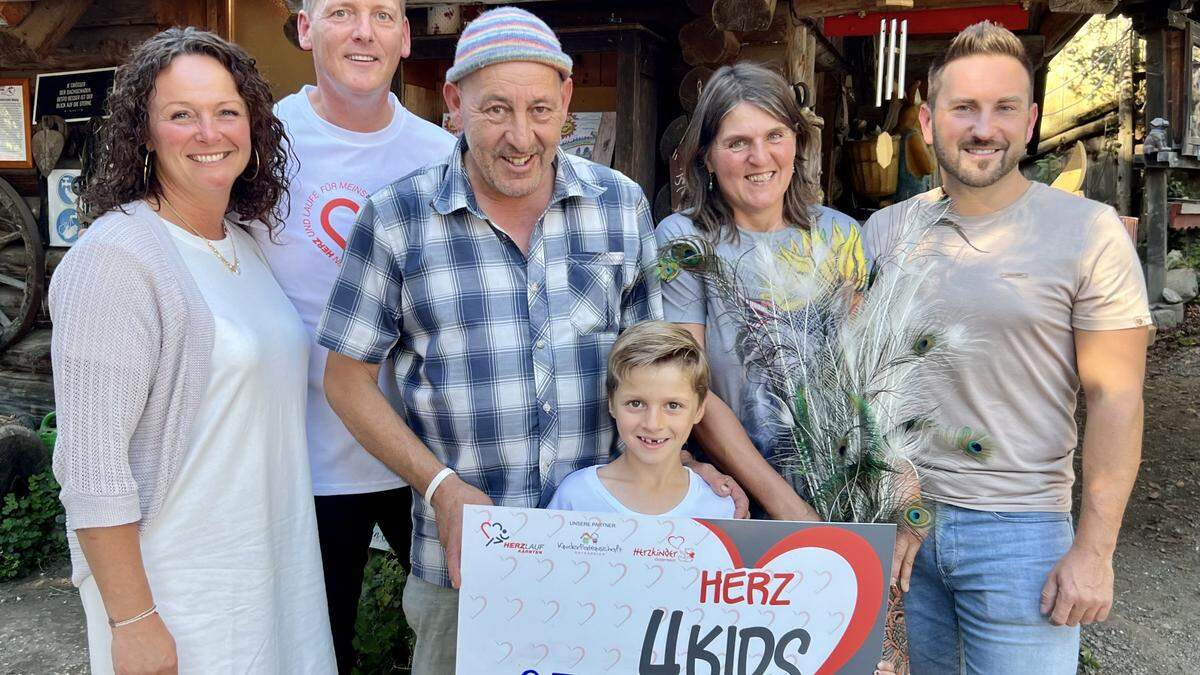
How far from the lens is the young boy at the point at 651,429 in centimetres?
197

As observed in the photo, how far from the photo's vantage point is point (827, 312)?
2012 mm

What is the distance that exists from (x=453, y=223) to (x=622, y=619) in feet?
3.08

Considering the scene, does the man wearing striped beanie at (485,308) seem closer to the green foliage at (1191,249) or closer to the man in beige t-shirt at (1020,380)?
the man in beige t-shirt at (1020,380)

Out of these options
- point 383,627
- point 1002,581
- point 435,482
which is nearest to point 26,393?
point 383,627

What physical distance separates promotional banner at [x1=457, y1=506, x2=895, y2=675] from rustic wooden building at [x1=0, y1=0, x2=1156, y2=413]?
314 centimetres

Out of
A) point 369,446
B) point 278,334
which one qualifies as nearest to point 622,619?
point 369,446

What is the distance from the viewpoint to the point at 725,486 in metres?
2.08

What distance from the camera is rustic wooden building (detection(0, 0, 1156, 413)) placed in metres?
4.71

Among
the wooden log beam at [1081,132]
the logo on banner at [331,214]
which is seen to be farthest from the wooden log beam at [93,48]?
the wooden log beam at [1081,132]

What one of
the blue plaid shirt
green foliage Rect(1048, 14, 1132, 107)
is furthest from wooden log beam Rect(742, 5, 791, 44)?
green foliage Rect(1048, 14, 1132, 107)

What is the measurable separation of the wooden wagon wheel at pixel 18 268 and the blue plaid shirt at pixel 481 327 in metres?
5.20

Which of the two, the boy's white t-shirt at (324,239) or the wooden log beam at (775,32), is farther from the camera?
the wooden log beam at (775,32)

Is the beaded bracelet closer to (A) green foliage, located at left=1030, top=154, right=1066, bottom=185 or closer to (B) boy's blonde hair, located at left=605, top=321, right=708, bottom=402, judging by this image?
(B) boy's blonde hair, located at left=605, top=321, right=708, bottom=402

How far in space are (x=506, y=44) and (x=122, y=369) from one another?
1.04 m
